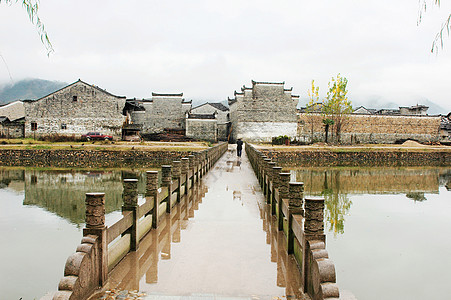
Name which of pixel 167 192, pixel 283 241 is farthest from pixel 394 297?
pixel 167 192

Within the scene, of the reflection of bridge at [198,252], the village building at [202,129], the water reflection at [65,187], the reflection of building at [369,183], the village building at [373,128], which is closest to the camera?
the reflection of bridge at [198,252]

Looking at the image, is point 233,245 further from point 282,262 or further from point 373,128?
point 373,128

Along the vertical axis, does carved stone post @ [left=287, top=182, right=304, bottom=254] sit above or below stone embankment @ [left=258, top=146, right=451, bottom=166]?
above

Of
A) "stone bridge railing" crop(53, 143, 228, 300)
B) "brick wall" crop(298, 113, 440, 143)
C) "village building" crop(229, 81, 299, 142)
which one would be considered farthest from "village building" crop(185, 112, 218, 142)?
"stone bridge railing" crop(53, 143, 228, 300)

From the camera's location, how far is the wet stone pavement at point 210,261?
4262 mm

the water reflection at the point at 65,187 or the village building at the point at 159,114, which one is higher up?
the village building at the point at 159,114

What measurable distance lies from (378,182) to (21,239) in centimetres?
1628

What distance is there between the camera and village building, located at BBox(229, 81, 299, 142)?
4450cm

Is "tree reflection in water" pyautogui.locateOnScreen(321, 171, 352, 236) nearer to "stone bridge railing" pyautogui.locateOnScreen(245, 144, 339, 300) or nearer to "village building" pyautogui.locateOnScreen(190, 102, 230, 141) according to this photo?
"stone bridge railing" pyautogui.locateOnScreen(245, 144, 339, 300)

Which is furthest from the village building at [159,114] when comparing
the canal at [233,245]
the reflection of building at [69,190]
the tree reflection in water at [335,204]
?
the canal at [233,245]

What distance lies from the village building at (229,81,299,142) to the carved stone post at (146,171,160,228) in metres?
38.0

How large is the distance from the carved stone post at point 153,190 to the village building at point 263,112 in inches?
1495

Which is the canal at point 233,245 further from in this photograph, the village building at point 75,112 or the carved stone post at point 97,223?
the village building at point 75,112

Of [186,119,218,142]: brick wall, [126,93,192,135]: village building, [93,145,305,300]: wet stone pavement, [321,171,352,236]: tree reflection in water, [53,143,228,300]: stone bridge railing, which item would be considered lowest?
[321,171,352,236]: tree reflection in water
